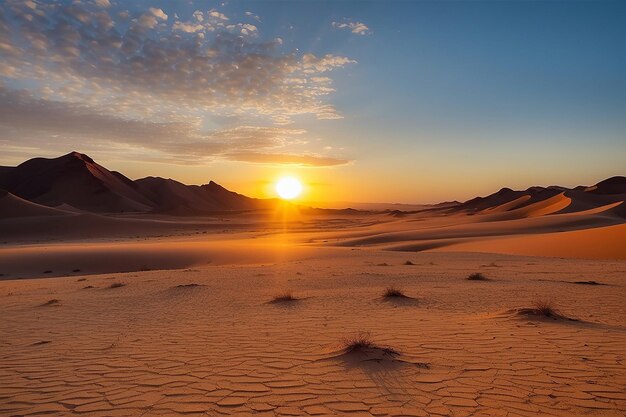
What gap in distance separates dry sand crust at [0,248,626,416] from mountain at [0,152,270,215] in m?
102

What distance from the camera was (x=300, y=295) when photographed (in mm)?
11656

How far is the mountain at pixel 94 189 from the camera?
123 metres

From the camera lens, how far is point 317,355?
5.94 metres

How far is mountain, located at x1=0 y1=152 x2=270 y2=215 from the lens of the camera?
405 ft

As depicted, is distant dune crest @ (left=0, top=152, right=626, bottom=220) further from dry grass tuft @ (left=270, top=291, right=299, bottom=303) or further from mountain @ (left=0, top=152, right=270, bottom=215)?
dry grass tuft @ (left=270, top=291, right=299, bottom=303)

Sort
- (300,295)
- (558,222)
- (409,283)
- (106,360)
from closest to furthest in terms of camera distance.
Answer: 1. (106,360)
2. (300,295)
3. (409,283)
4. (558,222)

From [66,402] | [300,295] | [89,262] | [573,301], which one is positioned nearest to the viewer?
[66,402]

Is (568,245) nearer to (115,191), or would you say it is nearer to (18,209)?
(18,209)

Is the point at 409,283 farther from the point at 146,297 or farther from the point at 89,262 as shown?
the point at 89,262

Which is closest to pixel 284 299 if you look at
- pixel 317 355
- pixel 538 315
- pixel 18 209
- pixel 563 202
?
pixel 317 355

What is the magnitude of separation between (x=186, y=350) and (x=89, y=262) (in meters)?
22.5

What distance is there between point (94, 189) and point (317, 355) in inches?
5497

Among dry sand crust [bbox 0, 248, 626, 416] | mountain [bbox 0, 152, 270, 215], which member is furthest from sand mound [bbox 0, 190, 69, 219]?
dry sand crust [bbox 0, 248, 626, 416]

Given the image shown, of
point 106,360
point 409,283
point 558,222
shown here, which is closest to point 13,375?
point 106,360
